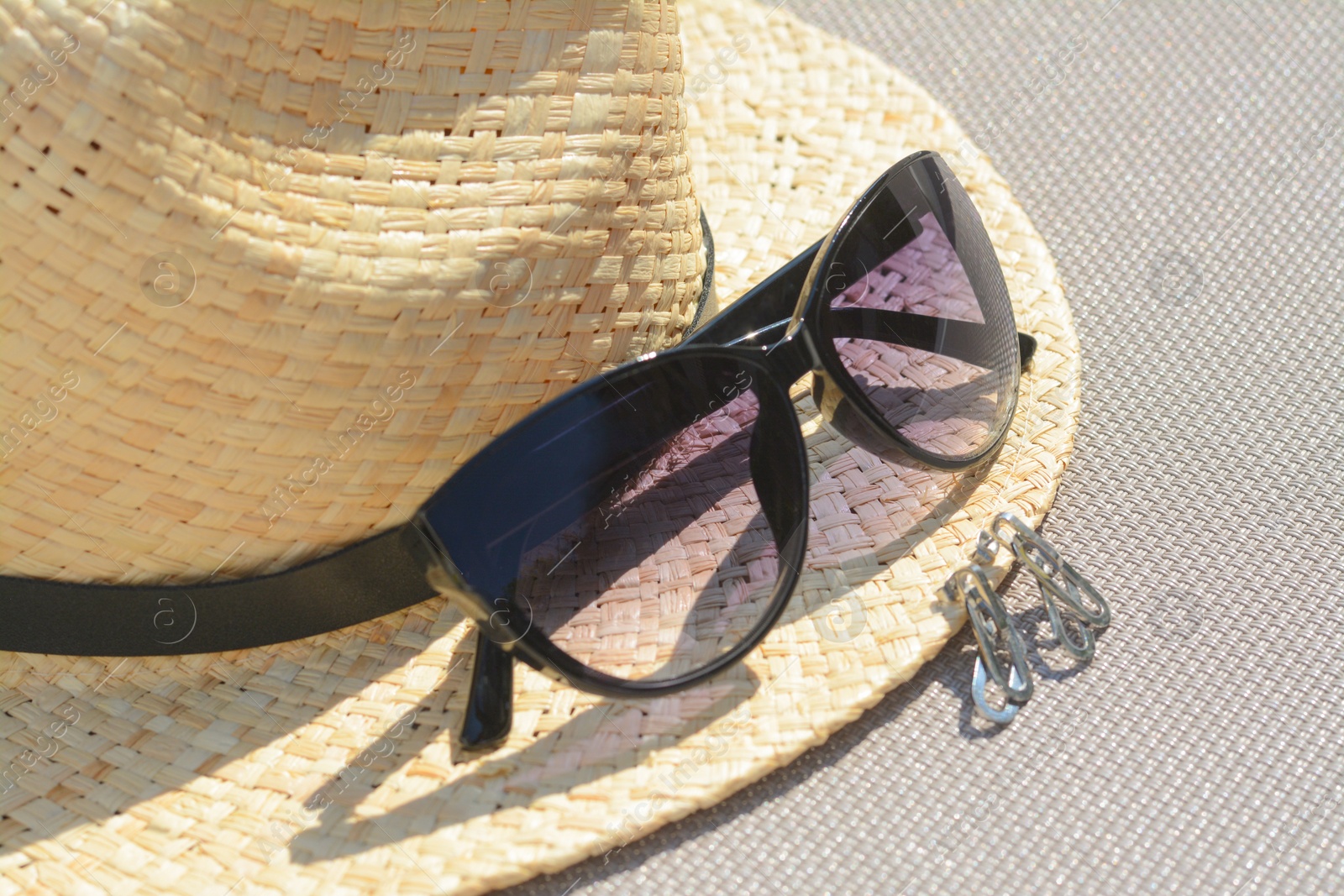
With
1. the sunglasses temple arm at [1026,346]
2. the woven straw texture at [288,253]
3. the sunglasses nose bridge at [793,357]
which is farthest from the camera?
the sunglasses temple arm at [1026,346]

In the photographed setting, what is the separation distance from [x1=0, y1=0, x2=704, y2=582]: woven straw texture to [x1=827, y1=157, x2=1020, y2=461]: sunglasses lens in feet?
0.58

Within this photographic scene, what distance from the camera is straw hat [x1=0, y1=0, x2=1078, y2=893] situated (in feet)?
1.87

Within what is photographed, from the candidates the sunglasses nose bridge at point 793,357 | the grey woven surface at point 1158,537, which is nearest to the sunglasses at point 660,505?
the sunglasses nose bridge at point 793,357

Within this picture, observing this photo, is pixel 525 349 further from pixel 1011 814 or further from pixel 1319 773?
pixel 1319 773

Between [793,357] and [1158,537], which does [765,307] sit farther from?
[1158,537]

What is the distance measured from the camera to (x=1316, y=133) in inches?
41.8

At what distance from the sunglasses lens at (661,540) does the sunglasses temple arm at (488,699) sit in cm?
3

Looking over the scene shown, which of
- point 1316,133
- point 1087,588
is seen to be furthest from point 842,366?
point 1316,133

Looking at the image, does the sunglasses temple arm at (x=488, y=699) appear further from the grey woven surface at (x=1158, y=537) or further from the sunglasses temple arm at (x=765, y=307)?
the sunglasses temple arm at (x=765, y=307)

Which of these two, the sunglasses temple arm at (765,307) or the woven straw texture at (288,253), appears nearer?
the woven straw texture at (288,253)

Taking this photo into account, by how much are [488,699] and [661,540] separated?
0.48ft

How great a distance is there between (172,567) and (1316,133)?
1.06 meters

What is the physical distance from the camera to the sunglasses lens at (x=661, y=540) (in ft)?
2.17

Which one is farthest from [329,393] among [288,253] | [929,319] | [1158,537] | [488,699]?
[1158,537]
